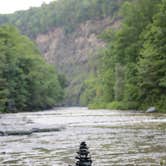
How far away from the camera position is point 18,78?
246 ft

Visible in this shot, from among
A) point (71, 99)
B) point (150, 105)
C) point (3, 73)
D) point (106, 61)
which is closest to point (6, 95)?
point (3, 73)

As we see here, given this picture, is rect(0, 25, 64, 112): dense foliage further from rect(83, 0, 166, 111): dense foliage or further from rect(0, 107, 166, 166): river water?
rect(0, 107, 166, 166): river water

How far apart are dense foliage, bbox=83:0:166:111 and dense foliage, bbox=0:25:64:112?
11.0 meters

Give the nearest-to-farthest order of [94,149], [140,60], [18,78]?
[94,149] → [140,60] → [18,78]

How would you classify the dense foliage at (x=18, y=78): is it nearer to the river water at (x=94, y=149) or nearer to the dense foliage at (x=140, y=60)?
the dense foliage at (x=140, y=60)

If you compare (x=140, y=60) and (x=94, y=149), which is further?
(x=140, y=60)

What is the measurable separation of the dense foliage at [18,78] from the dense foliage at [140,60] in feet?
36.1

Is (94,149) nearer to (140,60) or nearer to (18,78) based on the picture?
(140,60)

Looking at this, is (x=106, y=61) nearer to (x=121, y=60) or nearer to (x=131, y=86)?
(x=121, y=60)

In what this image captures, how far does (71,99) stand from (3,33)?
116 metres

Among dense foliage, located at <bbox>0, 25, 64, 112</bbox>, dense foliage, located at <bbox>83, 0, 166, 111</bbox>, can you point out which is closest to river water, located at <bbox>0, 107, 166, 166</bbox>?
dense foliage, located at <bbox>83, 0, 166, 111</bbox>

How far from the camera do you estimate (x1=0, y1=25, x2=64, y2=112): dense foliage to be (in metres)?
69.4

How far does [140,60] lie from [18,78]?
22.3m

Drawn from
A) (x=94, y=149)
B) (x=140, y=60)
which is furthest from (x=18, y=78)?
(x=94, y=149)
